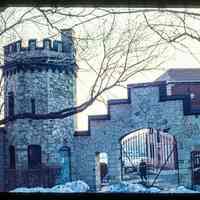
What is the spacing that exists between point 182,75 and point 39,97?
1154mm

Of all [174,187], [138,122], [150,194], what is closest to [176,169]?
[174,187]

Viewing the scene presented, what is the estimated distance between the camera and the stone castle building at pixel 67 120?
3.44 meters

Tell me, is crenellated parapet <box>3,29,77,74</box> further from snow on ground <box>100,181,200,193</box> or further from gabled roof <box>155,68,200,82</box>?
snow on ground <box>100,181,200,193</box>

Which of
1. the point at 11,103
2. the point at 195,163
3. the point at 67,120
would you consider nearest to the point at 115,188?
the point at 67,120

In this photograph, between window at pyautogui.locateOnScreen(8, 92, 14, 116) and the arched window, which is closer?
the arched window

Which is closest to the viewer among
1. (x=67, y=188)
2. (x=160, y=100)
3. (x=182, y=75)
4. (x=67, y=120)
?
(x=67, y=188)

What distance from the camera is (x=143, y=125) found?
3.45 m

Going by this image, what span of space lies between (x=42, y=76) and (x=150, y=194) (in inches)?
53.2

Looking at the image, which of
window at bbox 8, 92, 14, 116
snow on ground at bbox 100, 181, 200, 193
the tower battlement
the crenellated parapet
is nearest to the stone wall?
window at bbox 8, 92, 14, 116

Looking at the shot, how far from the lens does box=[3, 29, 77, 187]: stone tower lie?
11.3ft

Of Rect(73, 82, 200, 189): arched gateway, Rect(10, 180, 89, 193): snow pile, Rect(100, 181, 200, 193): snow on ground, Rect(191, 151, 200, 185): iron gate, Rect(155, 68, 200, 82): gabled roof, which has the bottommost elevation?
Rect(100, 181, 200, 193): snow on ground

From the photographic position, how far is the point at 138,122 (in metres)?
3.54

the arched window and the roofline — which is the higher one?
the roofline

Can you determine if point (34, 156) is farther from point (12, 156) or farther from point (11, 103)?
point (11, 103)
